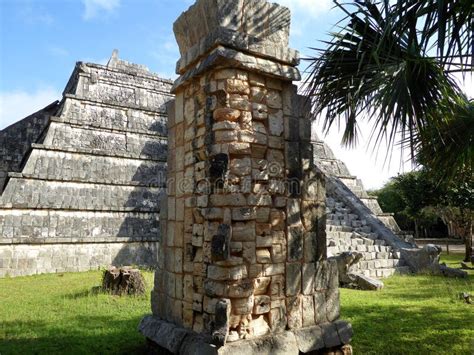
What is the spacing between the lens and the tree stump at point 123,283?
24.2 ft

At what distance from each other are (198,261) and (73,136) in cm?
1090

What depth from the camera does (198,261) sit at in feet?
12.7

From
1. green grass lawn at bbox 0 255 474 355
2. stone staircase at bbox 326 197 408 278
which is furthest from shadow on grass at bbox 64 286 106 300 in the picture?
stone staircase at bbox 326 197 408 278

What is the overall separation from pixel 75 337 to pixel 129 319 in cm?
103

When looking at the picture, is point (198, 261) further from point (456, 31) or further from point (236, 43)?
point (456, 31)

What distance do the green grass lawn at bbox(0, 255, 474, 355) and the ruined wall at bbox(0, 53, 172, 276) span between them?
1738 millimetres

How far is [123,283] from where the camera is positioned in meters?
7.40

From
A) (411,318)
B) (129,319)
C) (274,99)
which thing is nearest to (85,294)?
(129,319)

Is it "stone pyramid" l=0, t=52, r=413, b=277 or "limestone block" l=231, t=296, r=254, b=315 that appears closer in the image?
"limestone block" l=231, t=296, r=254, b=315

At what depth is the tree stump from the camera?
24.2 feet

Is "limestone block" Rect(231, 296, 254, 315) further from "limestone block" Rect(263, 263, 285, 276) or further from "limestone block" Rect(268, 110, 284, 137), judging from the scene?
"limestone block" Rect(268, 110, 284, 137)

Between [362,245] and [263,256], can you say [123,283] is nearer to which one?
[263,256]

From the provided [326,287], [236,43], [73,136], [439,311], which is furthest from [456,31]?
[73,136]

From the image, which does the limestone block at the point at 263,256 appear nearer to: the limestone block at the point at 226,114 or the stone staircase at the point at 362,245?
the limestone block at the point at 226,114
